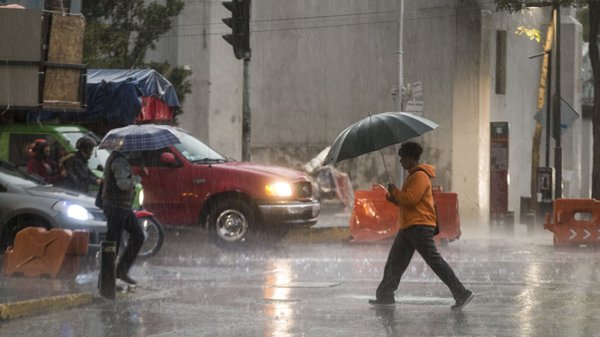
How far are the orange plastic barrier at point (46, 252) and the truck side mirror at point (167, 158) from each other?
535 cm

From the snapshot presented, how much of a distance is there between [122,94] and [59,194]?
Answer: 17.6 feet

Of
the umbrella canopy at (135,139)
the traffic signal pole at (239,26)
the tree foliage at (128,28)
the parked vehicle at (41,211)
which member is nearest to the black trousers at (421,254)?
the umbrella canopy at (135,139)

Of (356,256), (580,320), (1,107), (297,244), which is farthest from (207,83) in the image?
(580,320)

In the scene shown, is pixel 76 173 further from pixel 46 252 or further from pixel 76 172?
pixel 46 252

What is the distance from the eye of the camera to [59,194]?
16.8 metres

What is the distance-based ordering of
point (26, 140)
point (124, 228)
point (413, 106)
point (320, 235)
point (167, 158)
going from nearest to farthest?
1. point (124, 228)
2. point (26, 140)
3. point (167, 158)
4. point (320, 235)
5. point (413, 106)

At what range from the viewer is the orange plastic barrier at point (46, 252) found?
580 inches

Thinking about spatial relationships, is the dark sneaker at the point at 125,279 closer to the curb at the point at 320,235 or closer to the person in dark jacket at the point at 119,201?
the person in dark jacket at the point at 119,201

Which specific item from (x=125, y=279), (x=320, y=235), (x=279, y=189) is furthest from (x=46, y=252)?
(x=320, y=235)

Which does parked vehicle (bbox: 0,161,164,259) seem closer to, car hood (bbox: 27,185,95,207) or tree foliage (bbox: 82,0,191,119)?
Answer: car hood (bbox: 27,185,95,207)

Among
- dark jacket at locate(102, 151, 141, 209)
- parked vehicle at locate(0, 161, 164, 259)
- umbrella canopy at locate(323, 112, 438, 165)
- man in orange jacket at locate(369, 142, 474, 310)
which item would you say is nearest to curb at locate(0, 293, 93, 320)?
dark jacket at locate(102, 151, 141, 209)

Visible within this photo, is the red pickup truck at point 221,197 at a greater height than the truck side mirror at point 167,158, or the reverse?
the truck side mirror at point 167,158

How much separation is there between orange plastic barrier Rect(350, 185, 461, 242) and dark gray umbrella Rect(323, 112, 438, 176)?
9.55 metres

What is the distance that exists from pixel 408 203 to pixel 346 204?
67.1ft
